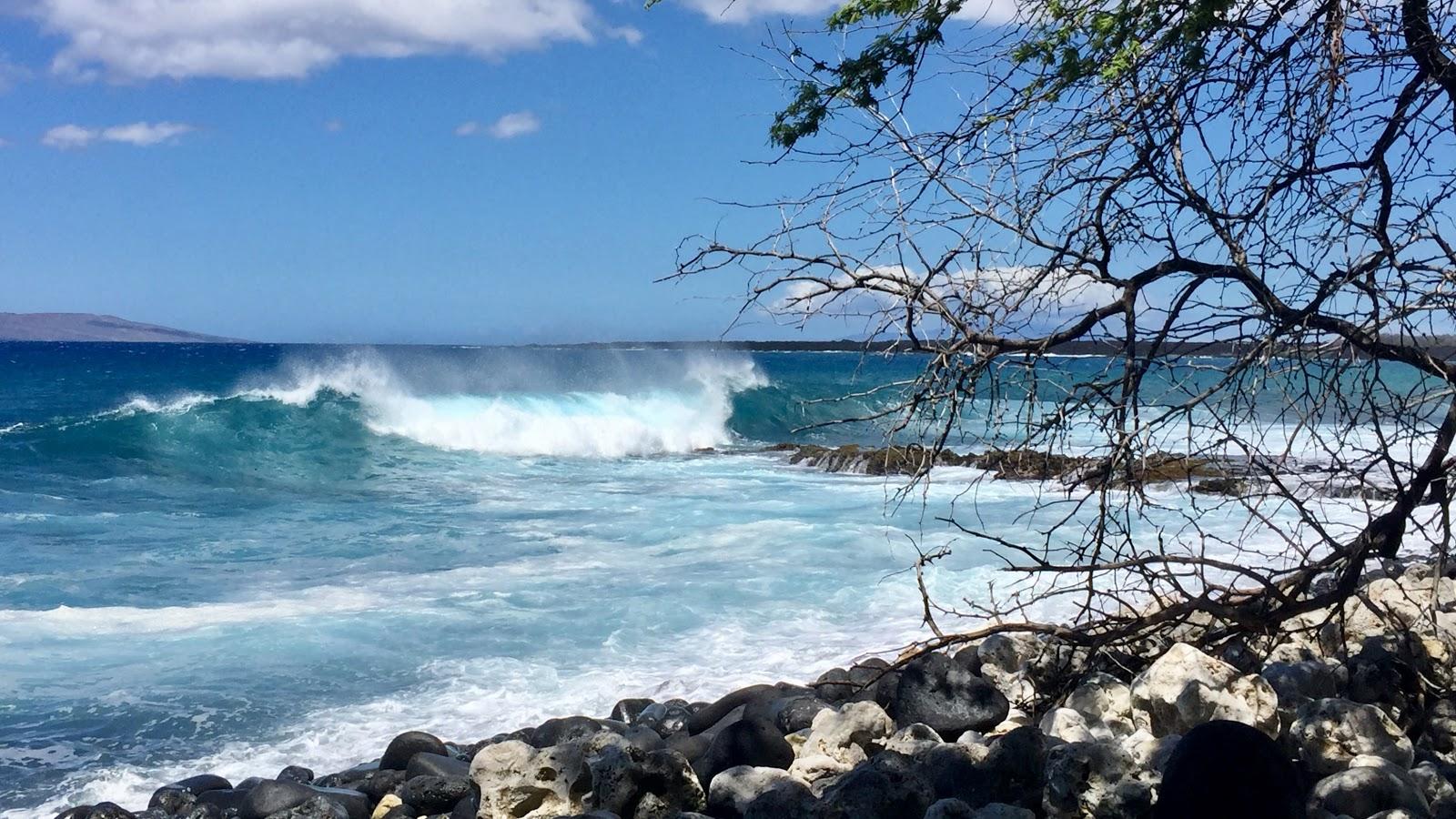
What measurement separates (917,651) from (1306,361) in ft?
7.63

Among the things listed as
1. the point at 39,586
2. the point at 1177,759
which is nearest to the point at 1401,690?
the point at 1177,759

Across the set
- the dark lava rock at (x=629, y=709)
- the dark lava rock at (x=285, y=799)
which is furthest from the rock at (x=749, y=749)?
the dark lava rock at (x=629, y=709)

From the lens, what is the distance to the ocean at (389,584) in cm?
753

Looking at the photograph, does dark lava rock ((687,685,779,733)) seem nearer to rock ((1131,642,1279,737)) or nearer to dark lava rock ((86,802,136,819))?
rock ((1131,642,1279,737))

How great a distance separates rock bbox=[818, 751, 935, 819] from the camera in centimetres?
409

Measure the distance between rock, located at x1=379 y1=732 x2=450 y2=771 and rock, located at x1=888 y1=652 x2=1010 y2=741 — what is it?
263 centimetres

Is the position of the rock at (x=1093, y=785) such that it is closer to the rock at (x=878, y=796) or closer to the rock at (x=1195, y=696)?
the rock at (x=878, y=796)

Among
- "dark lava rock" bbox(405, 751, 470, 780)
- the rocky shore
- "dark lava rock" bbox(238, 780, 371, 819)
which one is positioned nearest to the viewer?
the rocky shore

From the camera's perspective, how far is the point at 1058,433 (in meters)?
4.21

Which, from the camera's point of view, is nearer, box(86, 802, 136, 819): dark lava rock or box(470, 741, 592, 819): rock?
box(470, 741, 592, 819): rock

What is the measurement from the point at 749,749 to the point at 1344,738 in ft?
7.33

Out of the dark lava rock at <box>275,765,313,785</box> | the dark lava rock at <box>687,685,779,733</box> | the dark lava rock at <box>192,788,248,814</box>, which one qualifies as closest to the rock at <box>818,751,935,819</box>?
the dark lava rock at <box>687,685,779,733</box>

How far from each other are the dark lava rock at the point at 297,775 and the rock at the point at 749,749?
2.48 m

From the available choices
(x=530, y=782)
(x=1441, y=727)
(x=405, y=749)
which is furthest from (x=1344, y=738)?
(x=405, y=749)
